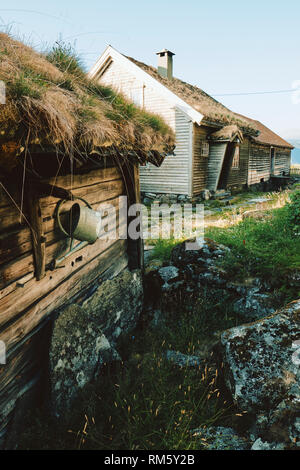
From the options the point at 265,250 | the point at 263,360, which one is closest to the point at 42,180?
the point at 263,360

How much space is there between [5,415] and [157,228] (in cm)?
765

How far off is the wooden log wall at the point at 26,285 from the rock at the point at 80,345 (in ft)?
0.60

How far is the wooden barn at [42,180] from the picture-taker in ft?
5.98

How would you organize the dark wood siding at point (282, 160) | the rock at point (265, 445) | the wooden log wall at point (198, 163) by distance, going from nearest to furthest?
1. the rock at point (265, 445)
2. the wooden log wall at point (198, 163)
3. the dark wood siding at point (282, 160)

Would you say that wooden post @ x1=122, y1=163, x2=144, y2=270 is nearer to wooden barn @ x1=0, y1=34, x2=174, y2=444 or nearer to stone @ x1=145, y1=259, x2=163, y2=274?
stone @ x1=145, y1=259, x2=163, y2=274

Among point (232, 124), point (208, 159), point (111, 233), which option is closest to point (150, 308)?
point (111, 233)

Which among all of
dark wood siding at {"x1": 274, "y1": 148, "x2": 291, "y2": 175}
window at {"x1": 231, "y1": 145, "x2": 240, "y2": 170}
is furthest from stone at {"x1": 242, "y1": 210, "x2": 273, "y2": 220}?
dark wood siding at {"x1": 274, "y1": 148, "x2": 291, "y2": 175}

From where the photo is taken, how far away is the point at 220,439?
8.13ft

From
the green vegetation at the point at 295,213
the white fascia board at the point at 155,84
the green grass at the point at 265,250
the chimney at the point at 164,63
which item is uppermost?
the chimney at the point at 164,63

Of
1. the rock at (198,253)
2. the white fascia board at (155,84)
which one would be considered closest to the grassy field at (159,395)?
the rock at (198,253)

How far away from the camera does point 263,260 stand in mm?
5238

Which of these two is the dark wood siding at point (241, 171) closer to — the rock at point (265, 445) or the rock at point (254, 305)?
the rock at point (254, 305)

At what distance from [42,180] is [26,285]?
95cm

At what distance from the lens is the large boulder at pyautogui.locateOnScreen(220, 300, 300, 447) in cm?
233
